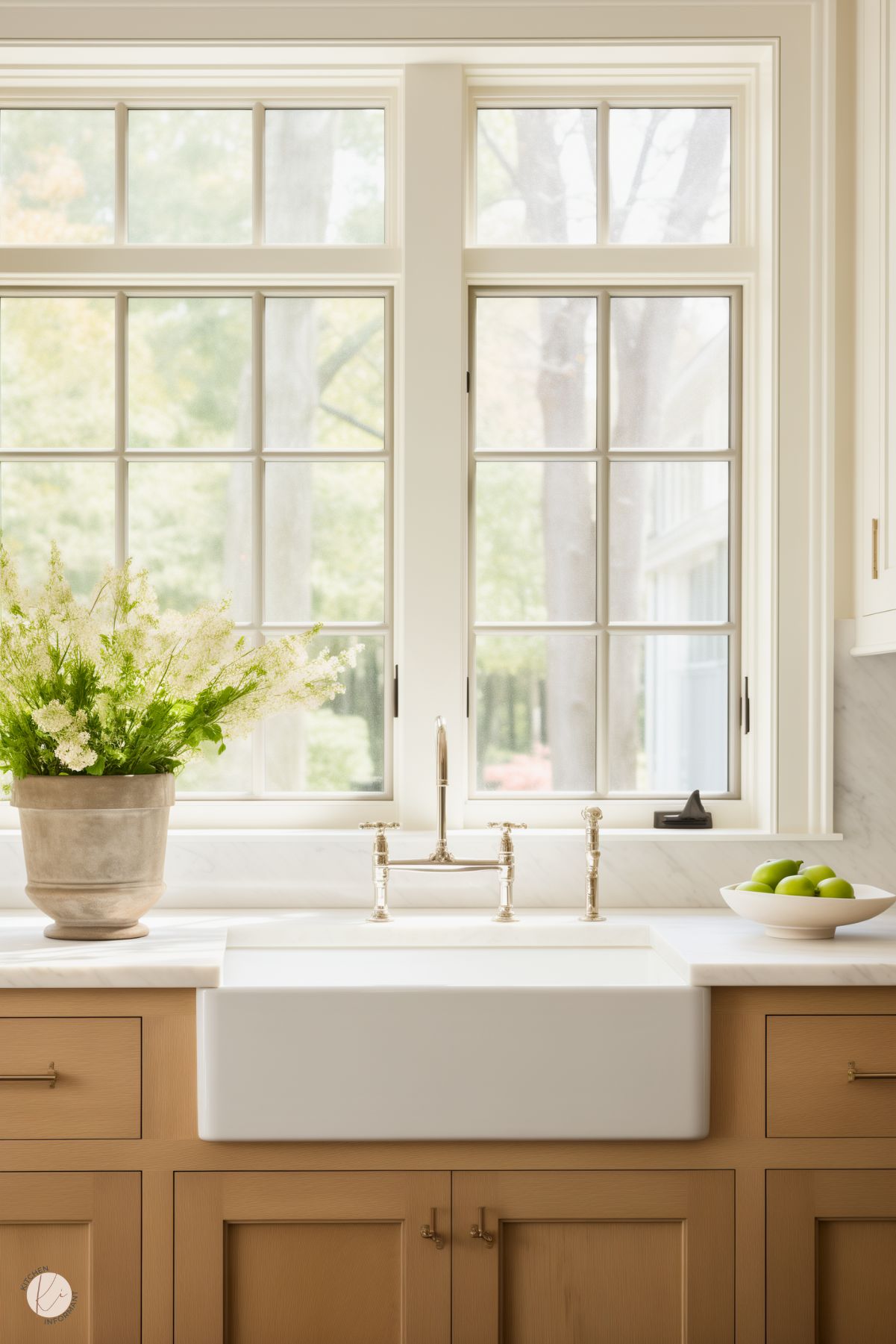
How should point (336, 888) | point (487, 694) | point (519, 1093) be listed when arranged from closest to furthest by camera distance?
point (519, 1093) < point (336, 888) < point (487, 694)

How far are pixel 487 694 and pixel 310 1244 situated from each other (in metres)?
1.13

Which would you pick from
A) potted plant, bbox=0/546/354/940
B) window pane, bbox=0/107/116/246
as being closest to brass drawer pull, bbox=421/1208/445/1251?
potted plant, bbox=0/546/354/940

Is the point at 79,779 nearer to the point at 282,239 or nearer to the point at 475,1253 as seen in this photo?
the point at 475,1253

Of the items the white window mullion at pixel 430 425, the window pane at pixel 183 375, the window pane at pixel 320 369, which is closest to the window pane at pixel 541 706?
the white window mullion at pixel 430 425

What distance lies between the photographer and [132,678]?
6.14ft

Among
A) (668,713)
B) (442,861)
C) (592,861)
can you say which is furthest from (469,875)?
(668,713)

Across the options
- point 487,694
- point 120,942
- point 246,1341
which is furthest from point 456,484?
point 246,1341

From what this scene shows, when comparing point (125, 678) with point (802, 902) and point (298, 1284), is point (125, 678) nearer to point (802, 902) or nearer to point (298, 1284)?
point (298, 1284)

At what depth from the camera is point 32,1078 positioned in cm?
166

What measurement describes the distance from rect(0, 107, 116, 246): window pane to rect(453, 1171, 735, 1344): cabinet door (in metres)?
2.05

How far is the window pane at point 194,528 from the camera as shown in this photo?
241 centimetres

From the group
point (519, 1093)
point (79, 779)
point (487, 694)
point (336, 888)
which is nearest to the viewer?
point (519, 1093)

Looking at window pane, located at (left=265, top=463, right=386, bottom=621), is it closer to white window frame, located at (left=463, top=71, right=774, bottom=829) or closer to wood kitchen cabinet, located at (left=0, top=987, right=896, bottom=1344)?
white window frame, located at (left=463, top=71, right=774, bottom=829)

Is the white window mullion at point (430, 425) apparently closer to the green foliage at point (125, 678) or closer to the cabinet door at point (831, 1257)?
the green foliage at point (125, 678)
